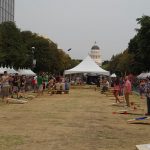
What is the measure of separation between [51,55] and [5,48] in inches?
1750

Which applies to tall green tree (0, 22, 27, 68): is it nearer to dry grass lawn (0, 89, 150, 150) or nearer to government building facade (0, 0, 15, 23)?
government building facade (0, 0, 15, 23)

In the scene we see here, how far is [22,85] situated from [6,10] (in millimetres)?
81160

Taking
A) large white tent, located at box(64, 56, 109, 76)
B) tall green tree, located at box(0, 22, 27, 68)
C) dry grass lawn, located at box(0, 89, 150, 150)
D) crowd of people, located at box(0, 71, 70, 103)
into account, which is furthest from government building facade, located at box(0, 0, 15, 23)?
dry grass lawn, located at box(0, 89, 150, 150)

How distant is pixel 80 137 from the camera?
1419cm

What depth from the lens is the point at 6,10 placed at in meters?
122

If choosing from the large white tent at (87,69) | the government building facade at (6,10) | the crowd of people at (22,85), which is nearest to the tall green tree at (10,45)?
the large white tent at (87,69)

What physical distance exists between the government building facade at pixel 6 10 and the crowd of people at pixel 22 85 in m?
63.6

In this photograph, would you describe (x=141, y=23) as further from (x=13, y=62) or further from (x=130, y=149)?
(x=130, y=149)

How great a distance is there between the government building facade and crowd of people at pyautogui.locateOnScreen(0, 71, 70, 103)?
209 ft

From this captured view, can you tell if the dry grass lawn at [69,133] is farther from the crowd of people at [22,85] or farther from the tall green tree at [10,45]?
the tall green tree at [10,45]

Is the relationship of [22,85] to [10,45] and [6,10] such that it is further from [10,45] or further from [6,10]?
[6,10]

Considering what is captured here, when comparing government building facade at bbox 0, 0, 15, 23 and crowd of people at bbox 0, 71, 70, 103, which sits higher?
government building facade at bbox 0, 0, 15, 23

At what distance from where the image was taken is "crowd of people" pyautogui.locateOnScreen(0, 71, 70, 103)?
109 ft

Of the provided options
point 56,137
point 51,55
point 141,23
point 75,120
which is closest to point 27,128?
point 56,137
